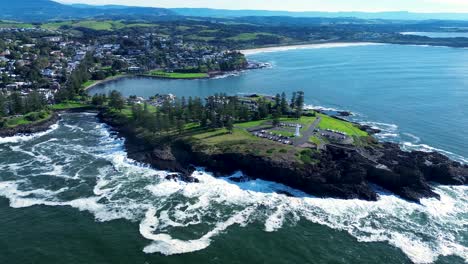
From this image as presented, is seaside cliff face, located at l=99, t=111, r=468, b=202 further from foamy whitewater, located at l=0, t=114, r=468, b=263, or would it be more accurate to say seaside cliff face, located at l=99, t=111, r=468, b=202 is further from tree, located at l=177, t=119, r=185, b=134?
tree, located at l=177, t=119, r=185, b=134

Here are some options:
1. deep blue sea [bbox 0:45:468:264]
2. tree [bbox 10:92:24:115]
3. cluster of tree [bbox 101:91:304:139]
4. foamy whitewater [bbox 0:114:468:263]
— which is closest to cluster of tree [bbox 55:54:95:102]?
tree [bbox 10:92:24:115]

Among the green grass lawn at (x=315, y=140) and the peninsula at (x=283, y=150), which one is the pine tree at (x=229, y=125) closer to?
the peninsula at (x=283, y=150)

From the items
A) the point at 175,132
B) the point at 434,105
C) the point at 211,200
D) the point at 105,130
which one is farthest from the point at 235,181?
the point at 434,105

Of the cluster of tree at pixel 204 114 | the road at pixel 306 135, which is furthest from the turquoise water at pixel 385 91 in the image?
the cluster of tree at pixel 204 114

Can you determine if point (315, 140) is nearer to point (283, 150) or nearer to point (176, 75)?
point (283, 150)

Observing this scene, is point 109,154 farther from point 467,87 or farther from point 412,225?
point 467,87

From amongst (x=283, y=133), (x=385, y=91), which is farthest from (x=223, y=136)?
(x=385, y=91)
